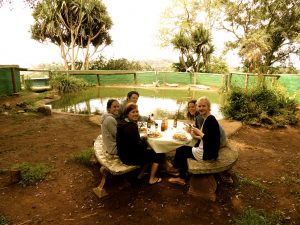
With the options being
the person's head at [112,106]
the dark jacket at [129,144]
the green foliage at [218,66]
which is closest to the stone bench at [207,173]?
the dark jacket at [129,144]

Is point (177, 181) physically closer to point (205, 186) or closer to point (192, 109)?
point (205, 186)

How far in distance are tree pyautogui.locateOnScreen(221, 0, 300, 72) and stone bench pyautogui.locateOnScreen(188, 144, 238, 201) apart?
62.2 feet

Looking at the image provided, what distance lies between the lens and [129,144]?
3289 mm

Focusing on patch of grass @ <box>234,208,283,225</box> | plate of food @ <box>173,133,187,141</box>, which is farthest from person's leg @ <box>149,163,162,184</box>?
patch of grass @ <box>234,208,283,225</box>

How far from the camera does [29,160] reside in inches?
185

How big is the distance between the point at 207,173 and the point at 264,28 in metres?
24.0

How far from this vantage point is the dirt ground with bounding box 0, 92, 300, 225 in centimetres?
305

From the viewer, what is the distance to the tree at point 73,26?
19.7m

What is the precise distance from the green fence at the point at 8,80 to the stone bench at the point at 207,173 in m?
11.4

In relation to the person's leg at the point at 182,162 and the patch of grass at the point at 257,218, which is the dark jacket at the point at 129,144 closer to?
the person's leg at the point at 182,162

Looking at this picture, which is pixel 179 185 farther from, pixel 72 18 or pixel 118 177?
pixel 72 18

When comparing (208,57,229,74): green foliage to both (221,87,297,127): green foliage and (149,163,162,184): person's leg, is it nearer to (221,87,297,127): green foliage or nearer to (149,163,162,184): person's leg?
(221,87,297,127): green foliage

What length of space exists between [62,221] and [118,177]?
108cm

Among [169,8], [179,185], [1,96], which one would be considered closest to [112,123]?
[179,185]
